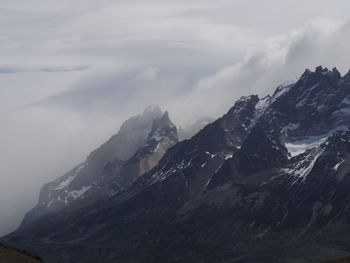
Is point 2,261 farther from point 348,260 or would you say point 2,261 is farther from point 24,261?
point 348,260

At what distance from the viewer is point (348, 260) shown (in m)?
147

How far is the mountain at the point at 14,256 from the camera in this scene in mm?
109856

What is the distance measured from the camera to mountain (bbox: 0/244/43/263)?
110 m

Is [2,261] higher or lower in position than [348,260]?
higher

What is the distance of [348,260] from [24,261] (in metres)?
66.2

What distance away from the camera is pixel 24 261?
371 feet

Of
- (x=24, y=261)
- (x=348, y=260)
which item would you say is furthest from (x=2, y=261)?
(x=348, y=260)

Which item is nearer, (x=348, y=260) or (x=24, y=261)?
(x=24, y=261)

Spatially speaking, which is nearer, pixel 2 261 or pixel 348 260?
pixel 2 261

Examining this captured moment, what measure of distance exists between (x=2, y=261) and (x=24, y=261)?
21.3ft

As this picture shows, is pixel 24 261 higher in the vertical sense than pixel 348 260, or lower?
higher

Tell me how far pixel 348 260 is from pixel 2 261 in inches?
2802

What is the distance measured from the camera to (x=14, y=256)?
11425cm
